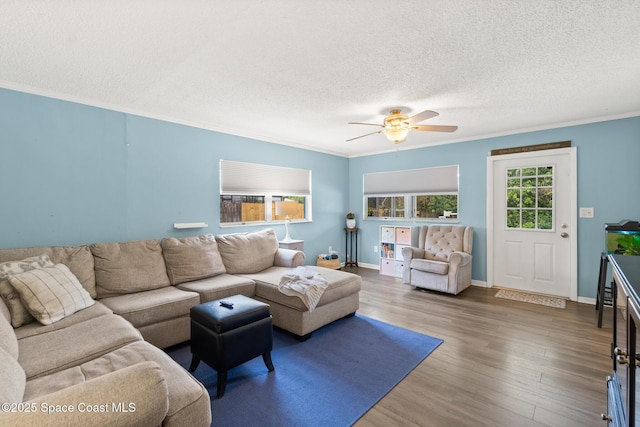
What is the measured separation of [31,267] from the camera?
230cm

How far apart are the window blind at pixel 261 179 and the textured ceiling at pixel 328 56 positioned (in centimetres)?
94

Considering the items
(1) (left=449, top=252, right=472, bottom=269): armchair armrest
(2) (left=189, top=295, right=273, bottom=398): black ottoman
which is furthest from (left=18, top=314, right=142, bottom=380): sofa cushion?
(1) (left=449, top=252, right=472, bottom=269): armchair armrest

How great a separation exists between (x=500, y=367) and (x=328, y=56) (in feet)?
9.18

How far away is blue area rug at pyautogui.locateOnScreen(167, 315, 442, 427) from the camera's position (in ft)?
6.16

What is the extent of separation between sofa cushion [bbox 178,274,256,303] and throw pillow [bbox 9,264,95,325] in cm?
86

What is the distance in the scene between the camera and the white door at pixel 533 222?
4.05 m

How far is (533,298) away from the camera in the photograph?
407 cm

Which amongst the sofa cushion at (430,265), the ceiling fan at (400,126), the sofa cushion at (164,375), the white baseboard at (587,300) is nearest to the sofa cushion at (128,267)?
the sofa cushion at (164,375)

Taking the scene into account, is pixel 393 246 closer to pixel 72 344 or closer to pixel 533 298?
pixel 533 298

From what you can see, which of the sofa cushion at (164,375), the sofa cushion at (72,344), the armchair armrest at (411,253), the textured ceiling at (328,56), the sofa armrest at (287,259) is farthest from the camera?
the armchair armrest at (411,253)

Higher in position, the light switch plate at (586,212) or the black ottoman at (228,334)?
the light switch plate at (586,212)

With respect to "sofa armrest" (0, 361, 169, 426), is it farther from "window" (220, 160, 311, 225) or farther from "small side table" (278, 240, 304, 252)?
"small side table" (278, 240, 304, 252)

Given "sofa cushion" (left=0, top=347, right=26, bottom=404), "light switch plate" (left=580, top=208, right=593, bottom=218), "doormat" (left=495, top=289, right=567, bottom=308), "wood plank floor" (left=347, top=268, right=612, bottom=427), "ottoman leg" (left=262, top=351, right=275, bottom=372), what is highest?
"light switch plate" (left=580, top=208, right=593, bottom=218)

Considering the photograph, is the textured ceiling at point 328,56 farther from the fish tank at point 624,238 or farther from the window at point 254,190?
the fish tank at point 624,238
